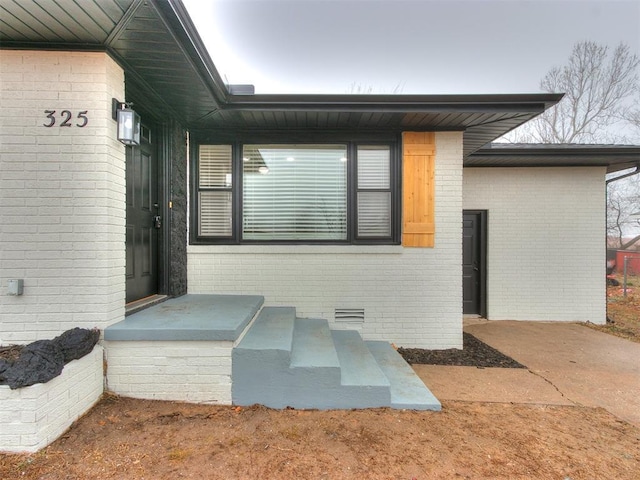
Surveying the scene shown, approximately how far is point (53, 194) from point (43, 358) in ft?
4.20

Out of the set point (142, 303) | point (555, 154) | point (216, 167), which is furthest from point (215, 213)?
point (555, 154)

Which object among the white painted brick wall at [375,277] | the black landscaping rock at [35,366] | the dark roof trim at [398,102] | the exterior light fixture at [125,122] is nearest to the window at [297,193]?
the white painted brick wall at [375,277]

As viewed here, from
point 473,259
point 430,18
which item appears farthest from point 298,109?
point 430,18

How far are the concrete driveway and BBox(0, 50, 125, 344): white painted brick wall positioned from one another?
3.23m

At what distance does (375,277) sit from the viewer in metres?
3.95

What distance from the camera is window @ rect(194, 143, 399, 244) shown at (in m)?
4.01

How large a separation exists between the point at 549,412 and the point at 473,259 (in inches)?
142

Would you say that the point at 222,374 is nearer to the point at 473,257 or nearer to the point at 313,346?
the point at 313,346

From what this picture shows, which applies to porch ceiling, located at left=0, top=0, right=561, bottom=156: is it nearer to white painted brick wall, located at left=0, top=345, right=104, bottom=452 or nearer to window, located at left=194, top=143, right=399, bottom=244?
window, located at left=194, top=143, right=399, bottom=244

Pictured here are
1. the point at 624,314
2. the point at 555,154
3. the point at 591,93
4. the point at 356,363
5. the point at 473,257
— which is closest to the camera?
the point at 356,363

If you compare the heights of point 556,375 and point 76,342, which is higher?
point 76,342

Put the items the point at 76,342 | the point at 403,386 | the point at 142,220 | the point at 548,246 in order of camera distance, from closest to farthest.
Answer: the point at 76,342, the point at 403,386, the point at 142,220, the point at 548,246

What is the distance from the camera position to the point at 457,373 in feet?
10.7

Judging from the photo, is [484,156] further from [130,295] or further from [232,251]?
[130,295]
